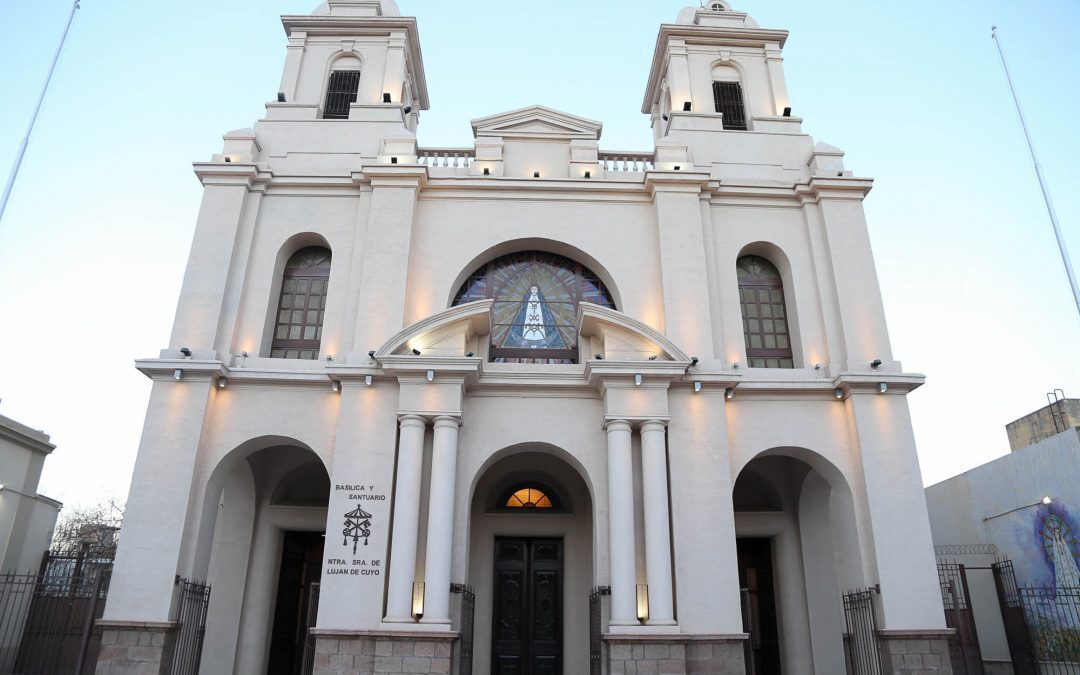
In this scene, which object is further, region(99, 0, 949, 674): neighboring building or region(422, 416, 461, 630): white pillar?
region(99, 0, 949, 674): neighboring building

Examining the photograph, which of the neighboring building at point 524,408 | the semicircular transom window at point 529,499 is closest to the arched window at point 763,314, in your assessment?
the neighboring building at point 524,408

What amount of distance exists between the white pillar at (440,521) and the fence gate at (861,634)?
8218mm

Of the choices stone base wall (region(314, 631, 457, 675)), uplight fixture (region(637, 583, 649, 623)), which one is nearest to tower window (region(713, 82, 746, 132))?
uplight fixture (region(637, 583, 649, 623))

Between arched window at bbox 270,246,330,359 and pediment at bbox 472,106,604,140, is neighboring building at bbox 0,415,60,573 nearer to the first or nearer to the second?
Result: arched window at bbox 270,246,330,359

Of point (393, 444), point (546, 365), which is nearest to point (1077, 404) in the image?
point (546, 365)

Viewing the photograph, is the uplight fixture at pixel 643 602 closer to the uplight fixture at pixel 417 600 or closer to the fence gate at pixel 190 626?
the uplight fixture at pixel 417 600

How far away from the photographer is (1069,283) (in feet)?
50.4

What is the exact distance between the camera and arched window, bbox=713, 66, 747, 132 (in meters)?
20.7

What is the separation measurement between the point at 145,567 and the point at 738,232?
1476cm

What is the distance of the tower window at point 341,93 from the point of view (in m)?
20.2

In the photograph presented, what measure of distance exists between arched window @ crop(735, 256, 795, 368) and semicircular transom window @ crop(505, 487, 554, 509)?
236 inches

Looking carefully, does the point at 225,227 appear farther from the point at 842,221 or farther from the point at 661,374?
the point at 842,221

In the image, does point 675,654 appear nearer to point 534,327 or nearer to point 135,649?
point 534,327

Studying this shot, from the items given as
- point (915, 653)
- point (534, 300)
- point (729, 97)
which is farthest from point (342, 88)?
point (915, 653)
